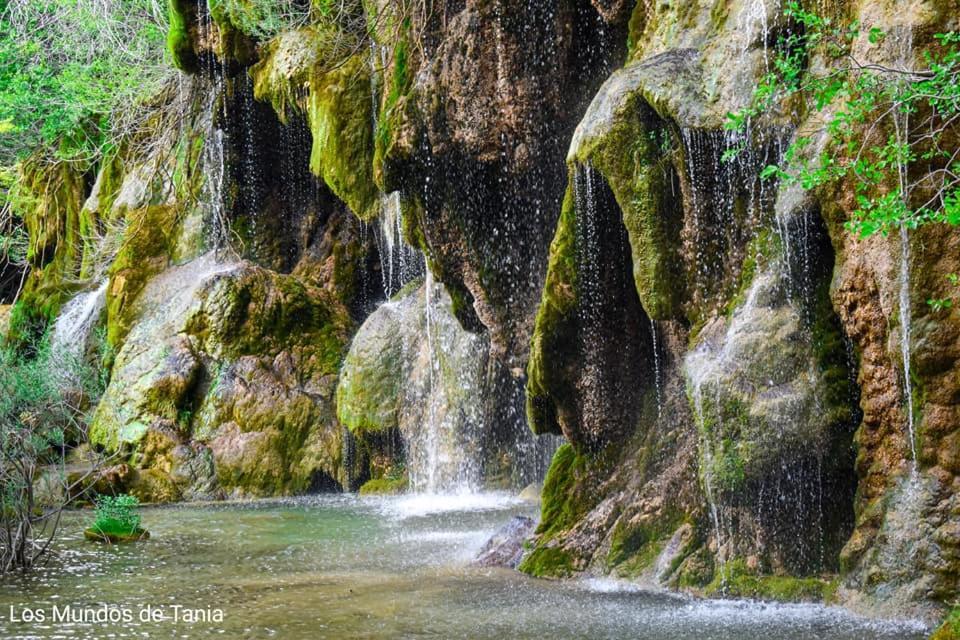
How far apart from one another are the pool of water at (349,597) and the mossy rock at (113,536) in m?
0.15

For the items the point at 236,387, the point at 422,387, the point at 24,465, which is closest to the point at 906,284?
the point at 24,465

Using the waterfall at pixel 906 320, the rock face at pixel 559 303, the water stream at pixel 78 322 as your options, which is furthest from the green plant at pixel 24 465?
the waterfall at pixel 906 320

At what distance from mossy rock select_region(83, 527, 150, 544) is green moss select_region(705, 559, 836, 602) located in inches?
277

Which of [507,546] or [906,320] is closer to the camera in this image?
[906,320]

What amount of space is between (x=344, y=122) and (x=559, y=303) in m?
8.10

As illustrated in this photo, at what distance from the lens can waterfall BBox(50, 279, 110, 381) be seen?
71.9 feet

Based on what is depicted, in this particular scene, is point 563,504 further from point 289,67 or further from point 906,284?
point 289,67

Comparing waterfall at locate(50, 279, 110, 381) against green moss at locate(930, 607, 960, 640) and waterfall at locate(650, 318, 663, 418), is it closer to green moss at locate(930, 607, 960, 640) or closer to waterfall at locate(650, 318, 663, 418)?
waterfall at locate(650, 318, 663, 418)

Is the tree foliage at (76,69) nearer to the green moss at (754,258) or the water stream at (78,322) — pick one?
the water stream at (78,322)

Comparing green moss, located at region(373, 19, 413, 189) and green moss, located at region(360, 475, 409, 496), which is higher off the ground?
green moss, located at region(373, 19, 413, 189)

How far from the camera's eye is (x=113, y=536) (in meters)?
12.1

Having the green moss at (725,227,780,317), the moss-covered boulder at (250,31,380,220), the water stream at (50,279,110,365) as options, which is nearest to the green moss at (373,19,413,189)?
the moss-covered boulder at (250,31,380,220)

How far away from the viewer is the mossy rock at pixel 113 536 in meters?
12.1

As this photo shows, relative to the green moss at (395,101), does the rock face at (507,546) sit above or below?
below
